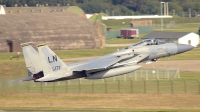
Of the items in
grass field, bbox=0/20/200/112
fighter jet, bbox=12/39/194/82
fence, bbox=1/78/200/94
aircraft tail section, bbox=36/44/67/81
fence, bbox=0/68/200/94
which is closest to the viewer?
aircraft tail section, bbox=36/44/67/81

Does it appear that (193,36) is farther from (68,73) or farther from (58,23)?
(68,73)

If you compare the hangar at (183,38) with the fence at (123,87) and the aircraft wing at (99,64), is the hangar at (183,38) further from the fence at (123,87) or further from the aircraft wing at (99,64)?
the aircraft wing at (99,64)

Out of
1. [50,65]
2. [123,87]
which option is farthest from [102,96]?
[50,65]

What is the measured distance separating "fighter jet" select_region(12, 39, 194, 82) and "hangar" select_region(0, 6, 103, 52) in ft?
178

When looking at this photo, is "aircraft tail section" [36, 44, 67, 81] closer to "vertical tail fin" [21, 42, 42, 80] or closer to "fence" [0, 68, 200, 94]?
"vertical tail fin" [21, 42, 42, 80]

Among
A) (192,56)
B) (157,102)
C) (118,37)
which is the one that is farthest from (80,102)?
(118,37)

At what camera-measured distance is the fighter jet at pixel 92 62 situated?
4794cm

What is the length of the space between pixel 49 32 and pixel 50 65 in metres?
63.4

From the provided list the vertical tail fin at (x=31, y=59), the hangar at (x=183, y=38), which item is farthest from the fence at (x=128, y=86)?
the hangar at (x=183, y=38)

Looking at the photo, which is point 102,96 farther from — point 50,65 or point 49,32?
point 49,32

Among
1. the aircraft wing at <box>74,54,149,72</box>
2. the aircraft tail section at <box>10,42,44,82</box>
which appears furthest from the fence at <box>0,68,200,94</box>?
the aircraft wing at <box>74,54,149,72</box>

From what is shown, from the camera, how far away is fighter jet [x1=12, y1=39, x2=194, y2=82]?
1887 inches

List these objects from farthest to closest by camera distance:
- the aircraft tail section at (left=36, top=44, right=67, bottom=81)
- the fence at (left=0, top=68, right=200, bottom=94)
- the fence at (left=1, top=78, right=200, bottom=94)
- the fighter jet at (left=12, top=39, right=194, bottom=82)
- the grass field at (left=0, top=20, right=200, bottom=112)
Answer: the fence at (left=1, top=78, right=200, bottom=94)
the fence at (left=0, top=68, right=200, bottom=94)
the grass field at (left=0, top=20, right=200, bottom=112)
the fighter jet at (left=12, top=39, right=194, bottom=82)
the aircraft tail section at (left=36, top=44, right=67, bottom=81)

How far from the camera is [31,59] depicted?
4781 centimetres
